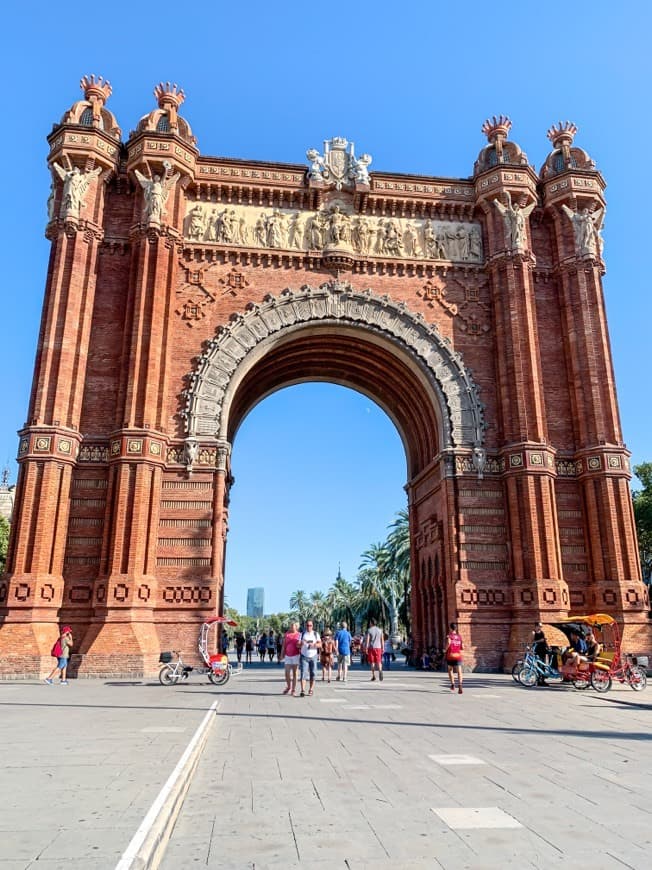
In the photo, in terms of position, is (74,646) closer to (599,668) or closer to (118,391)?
(118,391)

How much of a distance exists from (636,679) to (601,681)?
1.02 m

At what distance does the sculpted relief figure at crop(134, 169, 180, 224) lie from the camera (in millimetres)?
23234

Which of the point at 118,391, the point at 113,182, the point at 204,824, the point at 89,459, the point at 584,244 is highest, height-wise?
the point at 113,182

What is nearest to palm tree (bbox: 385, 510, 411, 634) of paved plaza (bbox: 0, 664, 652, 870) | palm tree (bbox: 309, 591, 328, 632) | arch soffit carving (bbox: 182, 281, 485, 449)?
arch soffit carving (bbox: 182, 281, 485, 449)

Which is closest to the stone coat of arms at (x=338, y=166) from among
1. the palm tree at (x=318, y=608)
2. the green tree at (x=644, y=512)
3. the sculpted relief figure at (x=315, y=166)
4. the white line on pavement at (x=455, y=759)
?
the sculpted relief figure at (x=315, y=166)

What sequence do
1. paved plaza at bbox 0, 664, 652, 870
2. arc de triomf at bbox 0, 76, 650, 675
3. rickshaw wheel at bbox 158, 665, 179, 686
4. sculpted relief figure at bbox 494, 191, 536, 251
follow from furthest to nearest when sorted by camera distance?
sculpted relief figure at bbox 494, 191, 536, 251 < arc de triomf at bbox 0, 76, 650, 675 < rickshaw wheel at bbox 158, 665, 179, 686 < paved plaza at bbox 0, 664, 652, 870

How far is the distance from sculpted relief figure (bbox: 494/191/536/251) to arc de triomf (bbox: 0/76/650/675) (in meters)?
0.09

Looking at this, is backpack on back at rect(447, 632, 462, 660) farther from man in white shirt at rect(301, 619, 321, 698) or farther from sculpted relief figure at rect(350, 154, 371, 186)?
sculpted relief figure at rect(350, 154, 371, 186)

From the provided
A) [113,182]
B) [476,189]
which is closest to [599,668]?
[476,189]

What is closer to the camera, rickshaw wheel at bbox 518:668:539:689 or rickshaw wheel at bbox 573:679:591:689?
rickshaw wheel at bbox 573:679:591:689

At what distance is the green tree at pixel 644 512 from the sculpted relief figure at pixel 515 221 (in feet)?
82.1

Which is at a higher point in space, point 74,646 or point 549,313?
point 549,313

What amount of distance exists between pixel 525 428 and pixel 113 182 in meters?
17.5

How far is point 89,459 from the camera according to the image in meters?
21.7
